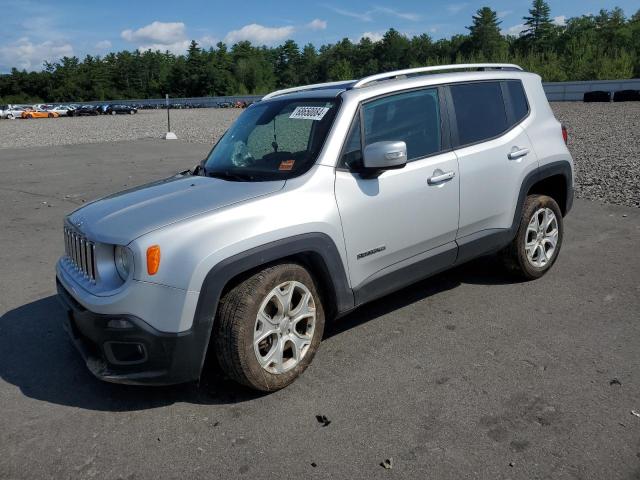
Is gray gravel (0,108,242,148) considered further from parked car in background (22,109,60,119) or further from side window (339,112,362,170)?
parked car in background (22,109,60,119)

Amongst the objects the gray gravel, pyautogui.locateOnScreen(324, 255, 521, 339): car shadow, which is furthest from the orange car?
pyautogui.locateOnScreen(324, 255, 521, 339): car shadow

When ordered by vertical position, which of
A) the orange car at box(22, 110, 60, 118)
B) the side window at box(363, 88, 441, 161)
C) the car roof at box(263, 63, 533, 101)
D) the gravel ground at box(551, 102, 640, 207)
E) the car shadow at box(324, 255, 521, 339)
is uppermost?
the orange car at box(22, 110, 60, 118)

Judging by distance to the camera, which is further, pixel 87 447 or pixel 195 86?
pixel 195 86

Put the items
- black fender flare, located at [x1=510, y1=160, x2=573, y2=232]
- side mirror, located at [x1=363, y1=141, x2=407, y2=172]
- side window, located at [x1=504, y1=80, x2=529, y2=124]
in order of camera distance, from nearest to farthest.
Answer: side mirror, located at [x1=363, y1=141, x2=407, y2=172]
black fender flare, located at [x1=510, y1=160, x2=573, y2=232]
side window, located at [x1=504, y1=80, x2=529, y2=124]

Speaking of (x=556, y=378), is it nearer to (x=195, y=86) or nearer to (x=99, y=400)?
(x=99, y=400)

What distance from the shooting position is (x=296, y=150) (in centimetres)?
397

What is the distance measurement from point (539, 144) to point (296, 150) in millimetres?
2347

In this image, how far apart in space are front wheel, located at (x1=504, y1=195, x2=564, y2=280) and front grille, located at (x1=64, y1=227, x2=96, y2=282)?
3.36 m

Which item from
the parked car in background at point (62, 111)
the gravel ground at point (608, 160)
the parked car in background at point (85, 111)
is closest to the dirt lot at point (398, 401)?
the gravel ground at point (608, 160)

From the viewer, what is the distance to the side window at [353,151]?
384 cm

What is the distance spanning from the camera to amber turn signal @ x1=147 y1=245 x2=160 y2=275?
3.11 metres

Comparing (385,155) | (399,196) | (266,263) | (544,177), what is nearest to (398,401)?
(266,263)

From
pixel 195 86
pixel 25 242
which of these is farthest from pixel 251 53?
pixel 25 242

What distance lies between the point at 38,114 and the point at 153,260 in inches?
2672
